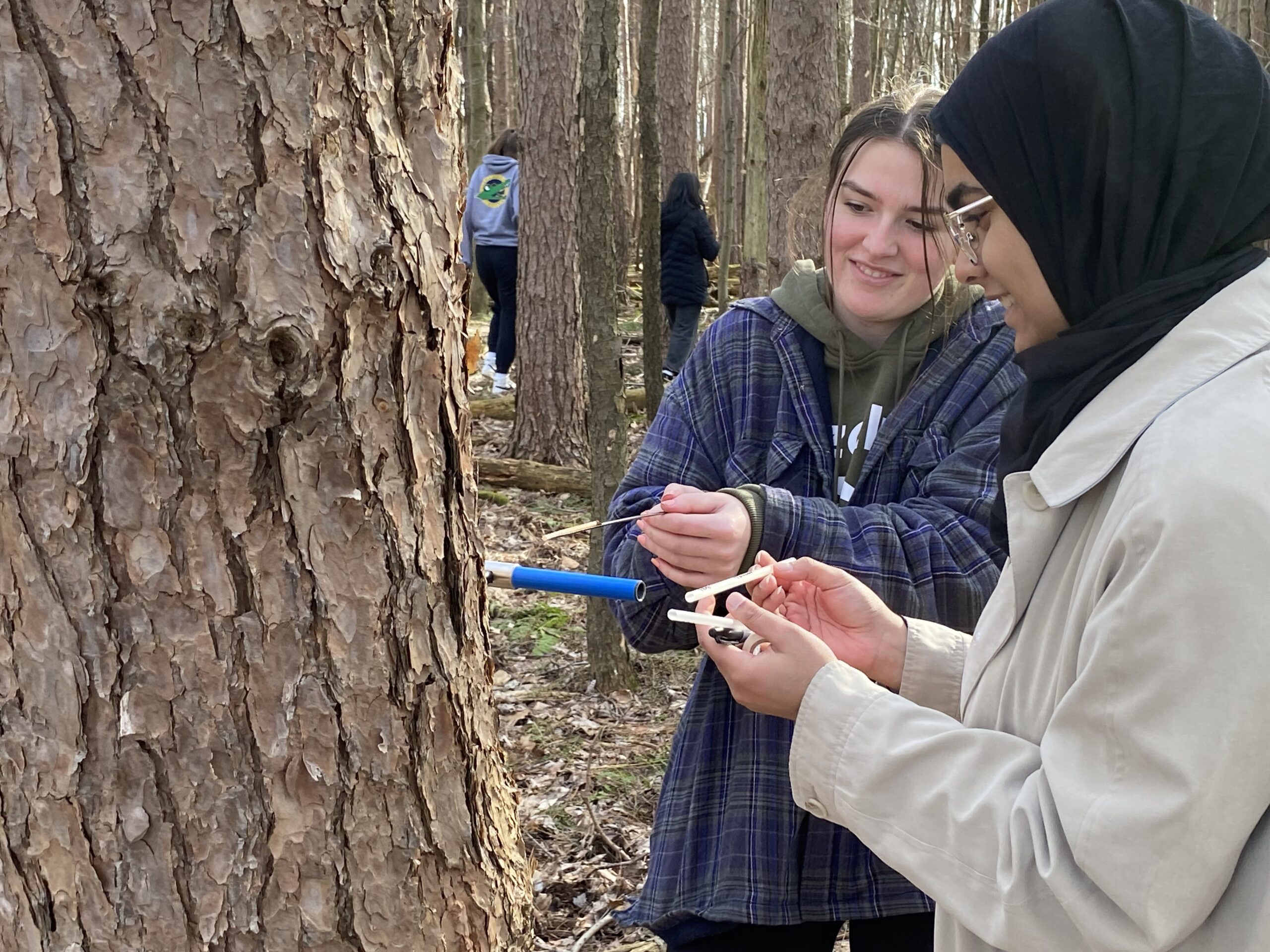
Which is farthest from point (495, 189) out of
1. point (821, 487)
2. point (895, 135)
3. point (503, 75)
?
point (503, 75)

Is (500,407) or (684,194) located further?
(684,194)

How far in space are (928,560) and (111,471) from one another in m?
1.26

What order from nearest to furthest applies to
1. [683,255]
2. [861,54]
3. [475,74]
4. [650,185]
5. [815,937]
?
[815,937] → [650,185] → [683,255] → [475,74] → [861,54]

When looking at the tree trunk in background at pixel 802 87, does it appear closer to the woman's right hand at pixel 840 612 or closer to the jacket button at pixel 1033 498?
the woman's right hand at pixel 840 612

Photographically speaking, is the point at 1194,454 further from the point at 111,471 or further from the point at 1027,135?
the point at 111,471

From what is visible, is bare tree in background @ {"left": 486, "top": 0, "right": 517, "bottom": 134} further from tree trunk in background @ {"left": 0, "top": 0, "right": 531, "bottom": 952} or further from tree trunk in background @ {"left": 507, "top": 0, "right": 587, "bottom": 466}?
tree trunk in background @ {"left": 0, "top": 0, "right": 531, "bottom": 952}

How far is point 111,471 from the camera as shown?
3.93 feet

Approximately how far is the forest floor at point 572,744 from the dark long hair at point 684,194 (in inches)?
207

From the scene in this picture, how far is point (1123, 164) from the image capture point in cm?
114

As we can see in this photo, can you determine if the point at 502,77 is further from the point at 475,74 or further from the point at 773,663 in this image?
the point at 773,663

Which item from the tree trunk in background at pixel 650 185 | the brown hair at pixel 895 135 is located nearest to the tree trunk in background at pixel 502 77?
the tree trunk in background at pixel 650 185

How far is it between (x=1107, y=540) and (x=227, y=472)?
930 mm

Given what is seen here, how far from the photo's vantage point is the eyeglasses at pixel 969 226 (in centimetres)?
129

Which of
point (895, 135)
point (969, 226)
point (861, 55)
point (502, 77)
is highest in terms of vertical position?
point (502, 77)
